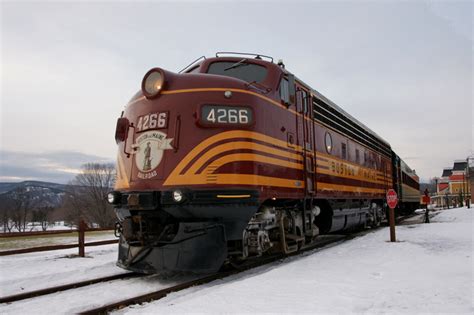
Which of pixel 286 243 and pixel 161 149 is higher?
pixel 161 149

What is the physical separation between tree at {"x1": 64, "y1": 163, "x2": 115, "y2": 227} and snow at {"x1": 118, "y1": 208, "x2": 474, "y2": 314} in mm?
52584

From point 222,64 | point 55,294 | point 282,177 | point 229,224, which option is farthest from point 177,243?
point 222,64

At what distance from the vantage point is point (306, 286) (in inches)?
212

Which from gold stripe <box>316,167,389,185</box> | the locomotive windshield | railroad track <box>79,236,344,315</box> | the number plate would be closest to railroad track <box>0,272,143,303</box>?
railroad track <box>79,236,344,315</box>

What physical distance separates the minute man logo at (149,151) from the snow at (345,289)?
2.03m

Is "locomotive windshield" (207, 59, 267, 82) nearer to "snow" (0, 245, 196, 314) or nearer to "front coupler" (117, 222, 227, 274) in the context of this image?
"front coupler" (117, 222, 227, 274)

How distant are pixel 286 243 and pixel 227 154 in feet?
8.41

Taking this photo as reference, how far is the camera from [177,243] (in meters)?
6.15

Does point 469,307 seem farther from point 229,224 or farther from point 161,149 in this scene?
point 161,149

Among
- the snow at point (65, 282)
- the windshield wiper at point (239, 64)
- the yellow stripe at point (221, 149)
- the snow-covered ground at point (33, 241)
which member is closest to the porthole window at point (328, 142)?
the windshield wiper at point (239, 64)

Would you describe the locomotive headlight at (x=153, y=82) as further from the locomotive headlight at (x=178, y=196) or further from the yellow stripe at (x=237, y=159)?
the locomotive headlight at (x=178, y=196)

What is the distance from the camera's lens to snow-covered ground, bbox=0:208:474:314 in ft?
14.8

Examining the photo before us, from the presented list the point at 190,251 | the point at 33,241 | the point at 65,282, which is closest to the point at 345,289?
the point at 190,251

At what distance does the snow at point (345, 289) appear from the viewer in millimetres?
4434
